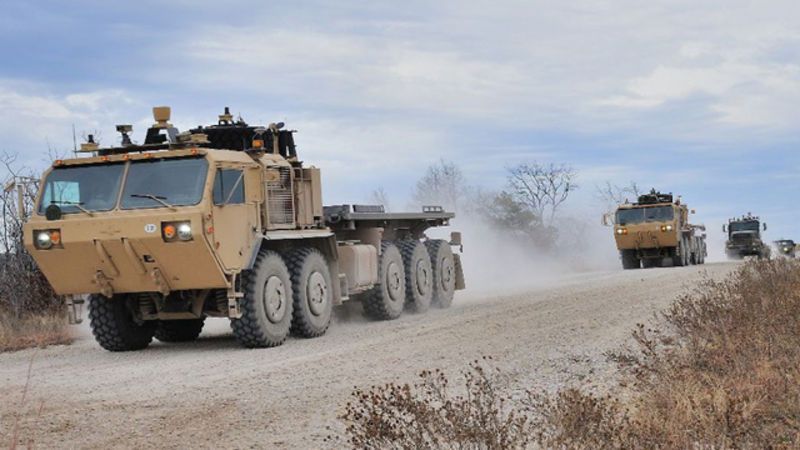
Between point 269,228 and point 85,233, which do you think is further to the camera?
point 269,228

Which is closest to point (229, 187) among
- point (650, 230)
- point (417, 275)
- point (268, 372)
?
point (268, 372)

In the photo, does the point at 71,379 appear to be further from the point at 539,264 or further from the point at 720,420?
the point at 539,264

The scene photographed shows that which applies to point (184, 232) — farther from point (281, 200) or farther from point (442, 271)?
A: point (442, 271)

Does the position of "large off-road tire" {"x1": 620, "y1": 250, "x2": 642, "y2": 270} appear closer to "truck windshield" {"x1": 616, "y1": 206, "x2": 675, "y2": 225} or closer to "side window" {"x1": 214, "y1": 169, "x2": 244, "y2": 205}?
"truck windshield" {"x1": 616, "y1": 206, "x2": 675, "y2": 225}

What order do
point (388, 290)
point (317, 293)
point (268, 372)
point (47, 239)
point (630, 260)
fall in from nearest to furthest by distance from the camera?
point (268, 372), point (47, 239), point (317, 293), point (388, 290), point (630, 260)

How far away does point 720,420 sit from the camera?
6473mm

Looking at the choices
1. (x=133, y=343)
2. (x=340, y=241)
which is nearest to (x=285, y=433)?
(x=133, y=343)

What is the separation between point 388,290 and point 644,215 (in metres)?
20.0

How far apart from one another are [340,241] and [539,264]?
30.1 m

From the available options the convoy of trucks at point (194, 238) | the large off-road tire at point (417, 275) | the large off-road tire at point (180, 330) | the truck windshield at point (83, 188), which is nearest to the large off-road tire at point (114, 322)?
the convoy of trucks at point (194, 238)

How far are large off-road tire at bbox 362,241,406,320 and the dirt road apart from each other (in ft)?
1.86

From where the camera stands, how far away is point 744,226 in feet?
158

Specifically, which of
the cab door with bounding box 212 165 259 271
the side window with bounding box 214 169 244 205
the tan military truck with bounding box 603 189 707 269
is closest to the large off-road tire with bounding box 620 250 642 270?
the tan military truck with bounding box 603 189 707 269

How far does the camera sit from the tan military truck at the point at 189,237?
41.3 ft
